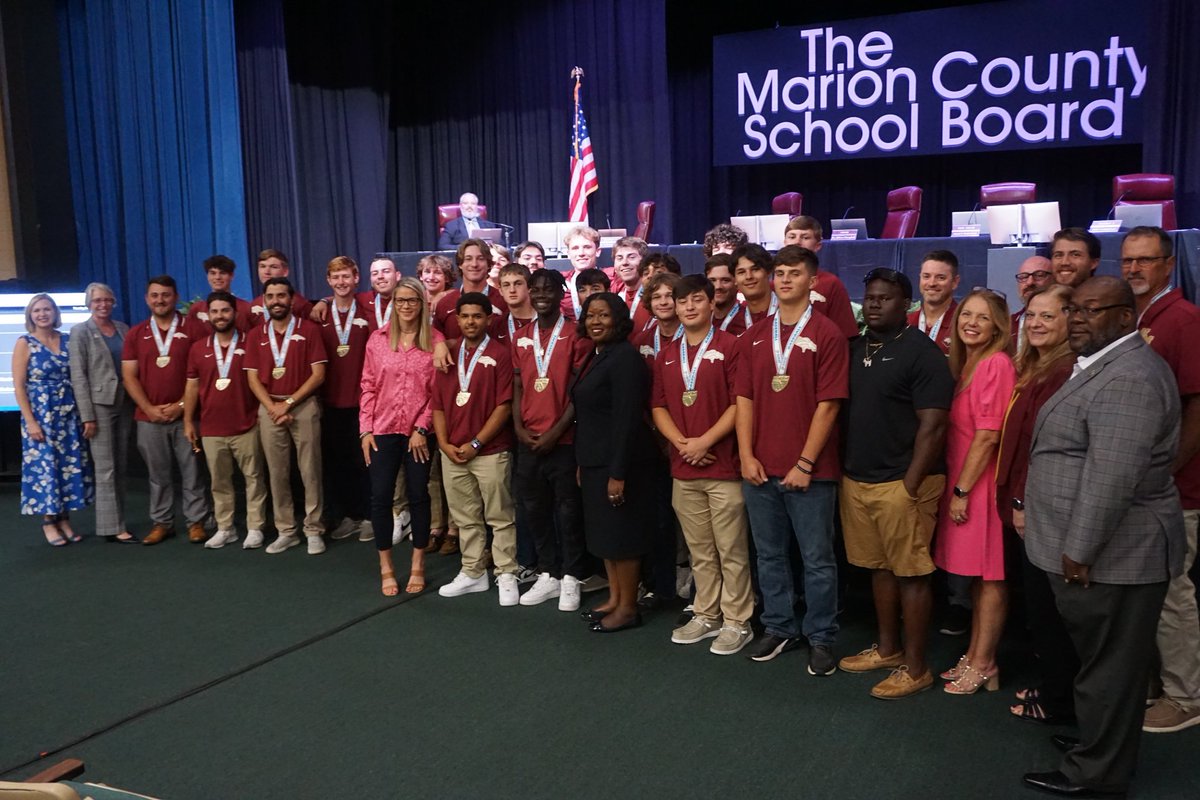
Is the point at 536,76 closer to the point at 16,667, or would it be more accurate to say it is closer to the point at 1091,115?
the point at 1091,115

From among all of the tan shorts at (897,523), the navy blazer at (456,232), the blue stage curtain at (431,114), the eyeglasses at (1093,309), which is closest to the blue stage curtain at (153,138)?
the blue stage curtain at (431,114)

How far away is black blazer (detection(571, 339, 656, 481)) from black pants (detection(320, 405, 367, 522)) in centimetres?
203

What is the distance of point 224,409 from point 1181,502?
4678 mm

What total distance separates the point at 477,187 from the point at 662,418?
9735 millimetres

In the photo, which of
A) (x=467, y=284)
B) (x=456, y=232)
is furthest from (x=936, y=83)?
(x=467, y=284)

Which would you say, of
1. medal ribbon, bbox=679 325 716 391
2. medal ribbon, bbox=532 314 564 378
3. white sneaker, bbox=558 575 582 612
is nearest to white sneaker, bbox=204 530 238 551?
white sneaker, bbox=558 575 582 612

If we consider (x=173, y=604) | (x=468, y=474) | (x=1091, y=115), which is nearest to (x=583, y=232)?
(x=468, y=474)

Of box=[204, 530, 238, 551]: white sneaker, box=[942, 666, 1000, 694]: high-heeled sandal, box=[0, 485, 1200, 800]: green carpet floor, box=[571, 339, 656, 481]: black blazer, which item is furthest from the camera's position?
box=[204, 530, 238, 551]: white sneaker

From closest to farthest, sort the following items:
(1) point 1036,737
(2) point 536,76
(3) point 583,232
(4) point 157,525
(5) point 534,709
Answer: (1) point 1036,737 → (5) point 534,709 → (3) point 583,232 → (4) point 157,525 → (2) point 536,76

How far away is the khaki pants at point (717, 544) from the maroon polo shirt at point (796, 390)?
0.30 m

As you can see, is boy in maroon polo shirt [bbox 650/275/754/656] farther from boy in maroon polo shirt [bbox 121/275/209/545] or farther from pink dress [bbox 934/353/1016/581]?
boy in maroon polo shirt [bbox 121/275/209/545]

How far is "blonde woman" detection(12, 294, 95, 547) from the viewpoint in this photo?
5.80 metres

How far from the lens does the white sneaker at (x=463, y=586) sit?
15.6 feet

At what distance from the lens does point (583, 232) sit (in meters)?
5.59
